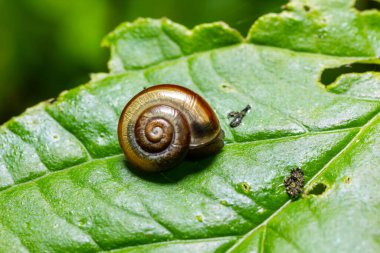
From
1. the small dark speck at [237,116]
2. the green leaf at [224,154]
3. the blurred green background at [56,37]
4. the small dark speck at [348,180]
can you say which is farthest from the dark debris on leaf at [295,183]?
the blurred green background at [56,37]

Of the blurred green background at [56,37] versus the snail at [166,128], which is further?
the blurred green background at [56,37]

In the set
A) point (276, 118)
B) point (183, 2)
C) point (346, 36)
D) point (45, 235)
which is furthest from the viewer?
point (183, 2)

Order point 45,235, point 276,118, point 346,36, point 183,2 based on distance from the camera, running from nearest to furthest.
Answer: point 45,235 < point 276,118 < point 346,36 < point 183,2

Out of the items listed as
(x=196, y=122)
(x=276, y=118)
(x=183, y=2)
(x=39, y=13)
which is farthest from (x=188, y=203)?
(x=39, y=13)

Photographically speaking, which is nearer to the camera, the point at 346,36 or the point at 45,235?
the point at 45,235

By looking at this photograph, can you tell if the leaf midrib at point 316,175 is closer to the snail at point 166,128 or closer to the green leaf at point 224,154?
Answer: the green leaf at point 224,154

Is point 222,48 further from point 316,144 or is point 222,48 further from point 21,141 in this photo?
point 21,141

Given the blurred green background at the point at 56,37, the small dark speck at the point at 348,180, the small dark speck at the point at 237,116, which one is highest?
the blurred green background at the point at 56,37
